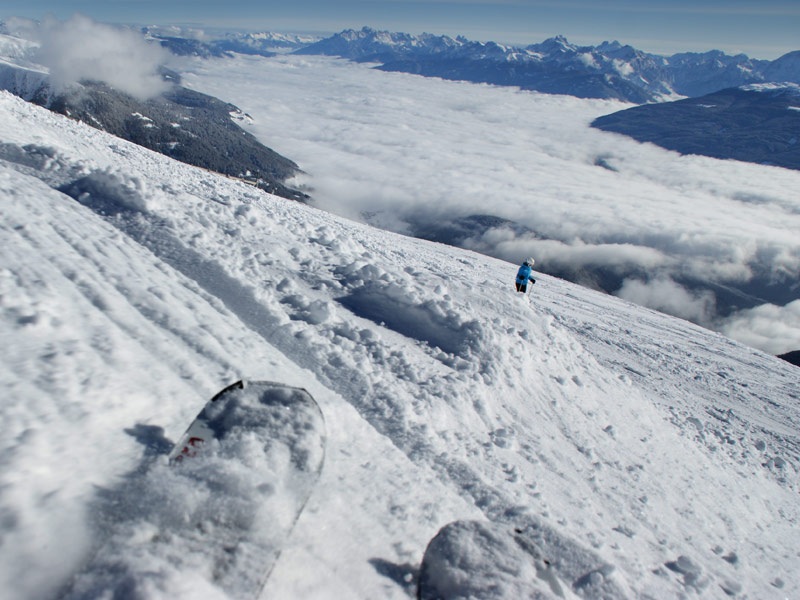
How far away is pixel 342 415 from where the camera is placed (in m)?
6.09

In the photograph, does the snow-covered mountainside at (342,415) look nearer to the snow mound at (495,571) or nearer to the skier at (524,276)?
the snow mound at (495,571)

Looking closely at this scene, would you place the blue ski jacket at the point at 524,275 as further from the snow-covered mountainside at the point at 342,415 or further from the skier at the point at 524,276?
the snow-covered mountainside at the point at 342,415

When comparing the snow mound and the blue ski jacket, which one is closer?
the snow mound

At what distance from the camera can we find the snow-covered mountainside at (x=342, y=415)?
3.85m

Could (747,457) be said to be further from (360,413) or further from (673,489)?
(360,413)

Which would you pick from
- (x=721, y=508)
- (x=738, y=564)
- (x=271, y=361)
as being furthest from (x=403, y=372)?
(x=721, y=508)

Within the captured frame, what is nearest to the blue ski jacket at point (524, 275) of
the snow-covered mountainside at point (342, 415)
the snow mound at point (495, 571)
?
the snow-covered mountainside at point (342, 415)

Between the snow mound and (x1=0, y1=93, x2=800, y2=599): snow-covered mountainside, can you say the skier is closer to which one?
(x1=0, y1=93, x2=800, y2=599): snow-covered mountainside

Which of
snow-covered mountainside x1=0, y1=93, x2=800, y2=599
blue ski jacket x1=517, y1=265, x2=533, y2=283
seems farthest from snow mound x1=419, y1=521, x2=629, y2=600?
blue ski jacket x1=517, y1=265, x2=533, y2=283

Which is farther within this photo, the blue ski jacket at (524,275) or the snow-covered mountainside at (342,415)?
the blue ski jacket at (524,275)

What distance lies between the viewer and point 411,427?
657cm

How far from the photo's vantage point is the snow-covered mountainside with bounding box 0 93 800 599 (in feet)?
12.6

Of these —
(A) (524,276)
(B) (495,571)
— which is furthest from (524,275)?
(B) (495,571)

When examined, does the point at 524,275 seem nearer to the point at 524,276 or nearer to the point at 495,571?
the point at 524,276
